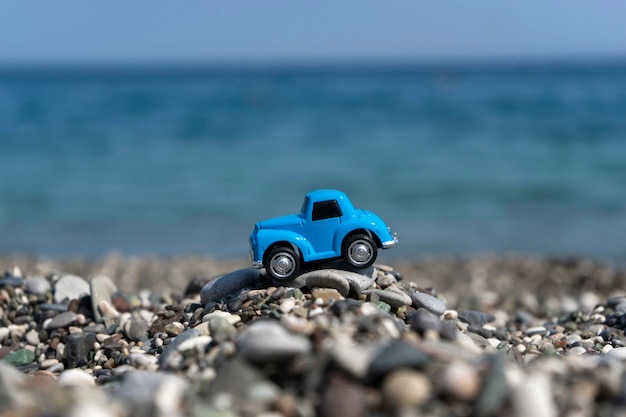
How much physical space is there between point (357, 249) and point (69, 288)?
3617mm

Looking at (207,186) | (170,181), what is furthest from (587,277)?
(170,181)

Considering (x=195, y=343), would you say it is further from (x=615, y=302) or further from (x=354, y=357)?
(x=615, y=302)

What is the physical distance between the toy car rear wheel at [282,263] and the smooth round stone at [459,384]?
88.7 inches

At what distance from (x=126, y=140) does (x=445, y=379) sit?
2743 centimetres

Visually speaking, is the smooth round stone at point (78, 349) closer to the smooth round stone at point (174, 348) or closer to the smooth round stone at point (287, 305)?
the smooth round stone at point (174, 348)

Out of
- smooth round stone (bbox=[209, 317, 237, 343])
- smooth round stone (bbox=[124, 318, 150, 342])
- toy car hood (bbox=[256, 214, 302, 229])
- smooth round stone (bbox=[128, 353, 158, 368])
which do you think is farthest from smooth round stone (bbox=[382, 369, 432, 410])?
smooth round stone (bbox=[124, 318, 150, 342])

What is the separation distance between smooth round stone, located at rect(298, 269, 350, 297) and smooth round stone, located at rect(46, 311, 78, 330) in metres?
2.72

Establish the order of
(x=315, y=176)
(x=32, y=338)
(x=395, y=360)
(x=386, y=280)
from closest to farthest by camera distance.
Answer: (x=395, y=360)
(x=386, y=280)
(x=32, y=338)
(x=315, y=176)

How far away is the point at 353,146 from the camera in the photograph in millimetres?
27578

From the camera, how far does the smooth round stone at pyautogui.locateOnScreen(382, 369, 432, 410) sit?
10.7 feet

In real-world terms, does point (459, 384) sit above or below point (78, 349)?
above

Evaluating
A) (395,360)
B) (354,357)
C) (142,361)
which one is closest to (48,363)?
(142,361)

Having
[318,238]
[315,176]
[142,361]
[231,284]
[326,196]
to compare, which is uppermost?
[315,176]

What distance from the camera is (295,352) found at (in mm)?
3641
